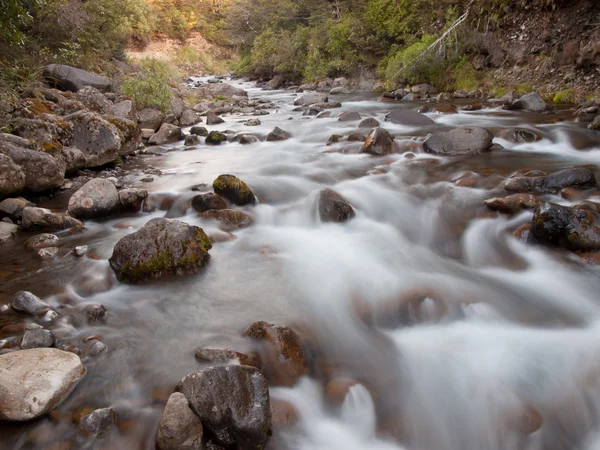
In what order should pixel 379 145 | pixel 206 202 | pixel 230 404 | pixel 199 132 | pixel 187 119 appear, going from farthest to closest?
pixel 187 119 < pixel 199 132 < pixel 379 145 < pixel 206 202 < pixel 230 404

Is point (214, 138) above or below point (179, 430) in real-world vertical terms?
above

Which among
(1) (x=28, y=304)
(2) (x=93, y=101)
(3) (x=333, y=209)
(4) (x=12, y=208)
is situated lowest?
(3) (x=333, y=209)

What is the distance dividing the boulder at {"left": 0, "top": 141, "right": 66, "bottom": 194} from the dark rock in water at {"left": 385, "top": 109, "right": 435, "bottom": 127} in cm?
852

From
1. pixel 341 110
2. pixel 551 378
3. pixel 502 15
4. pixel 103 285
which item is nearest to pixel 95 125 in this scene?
pixel 103 285

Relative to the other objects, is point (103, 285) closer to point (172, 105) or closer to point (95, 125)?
point (95, 125)

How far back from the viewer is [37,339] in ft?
10.1

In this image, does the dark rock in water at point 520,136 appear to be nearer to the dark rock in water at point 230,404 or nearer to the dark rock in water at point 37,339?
the dark rock in water at point 230,404

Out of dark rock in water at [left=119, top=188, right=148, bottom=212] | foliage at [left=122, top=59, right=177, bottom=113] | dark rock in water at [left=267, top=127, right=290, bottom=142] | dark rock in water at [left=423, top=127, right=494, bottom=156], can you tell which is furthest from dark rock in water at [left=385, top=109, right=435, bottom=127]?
dark rock in water at [left=119, top=188, right=148, bottom=212]

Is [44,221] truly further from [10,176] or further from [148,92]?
[148,92]

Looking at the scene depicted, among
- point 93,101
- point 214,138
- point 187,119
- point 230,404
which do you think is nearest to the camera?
point 230,404

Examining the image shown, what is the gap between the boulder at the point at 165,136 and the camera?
10.9 metres

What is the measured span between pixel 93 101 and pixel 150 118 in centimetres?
224

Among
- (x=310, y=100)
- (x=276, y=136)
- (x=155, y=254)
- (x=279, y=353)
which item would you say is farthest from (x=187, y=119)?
(x=279, y=353)

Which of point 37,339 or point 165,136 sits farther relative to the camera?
point 165,136
